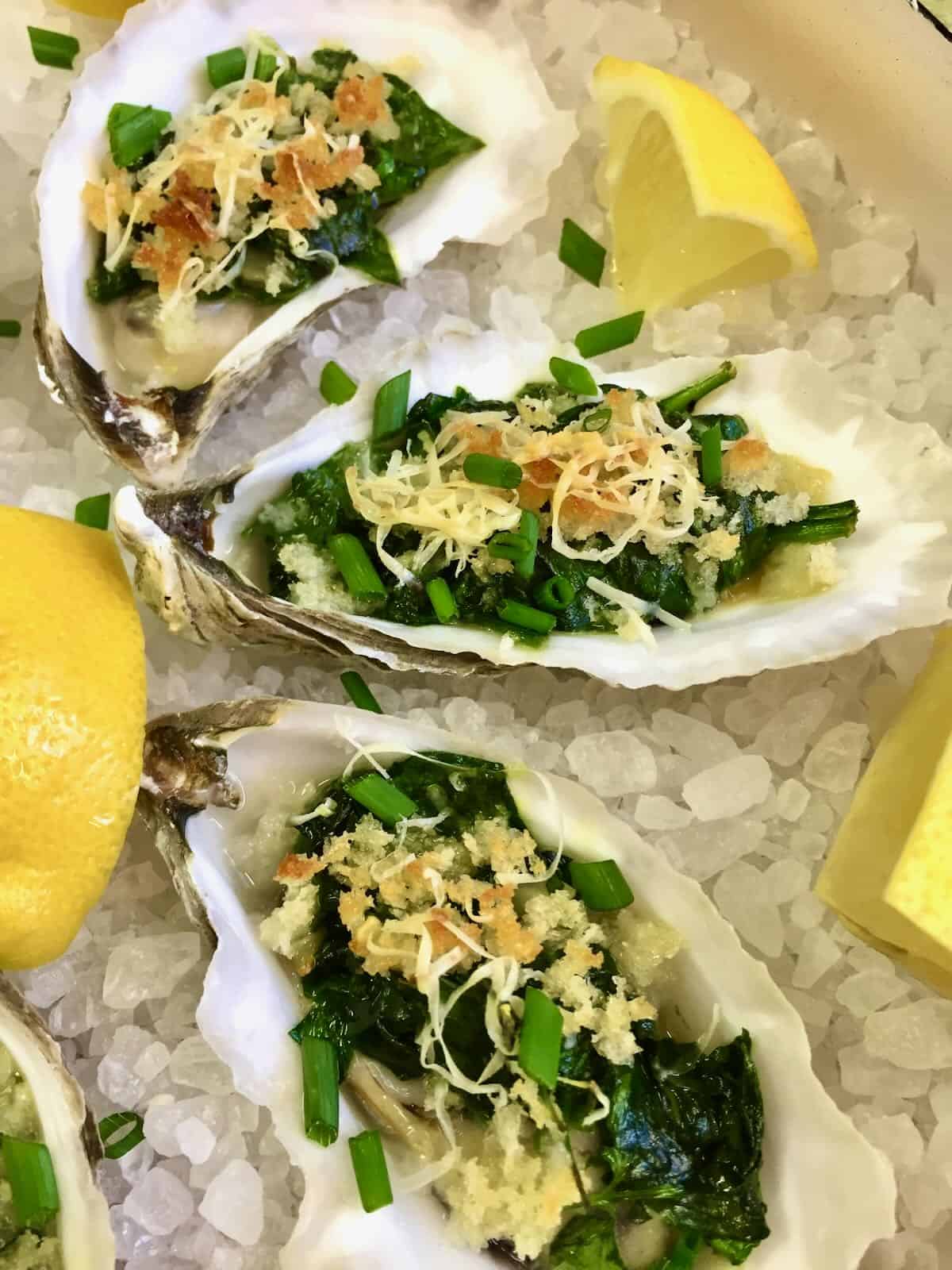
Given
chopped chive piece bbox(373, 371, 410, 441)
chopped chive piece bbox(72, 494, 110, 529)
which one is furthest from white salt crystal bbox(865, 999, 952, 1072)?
chopped chive piece bbox(72, 494, 110, 529)

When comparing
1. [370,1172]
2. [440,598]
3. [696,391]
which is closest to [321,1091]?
[370,1172]

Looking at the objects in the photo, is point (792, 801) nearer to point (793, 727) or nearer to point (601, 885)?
point (793, 727)

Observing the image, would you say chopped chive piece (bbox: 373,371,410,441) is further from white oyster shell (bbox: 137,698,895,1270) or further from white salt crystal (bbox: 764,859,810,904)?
white salt crystal (bbox: 764,859,810,904)

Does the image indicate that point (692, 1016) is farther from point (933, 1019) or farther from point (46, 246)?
point (46, 246)

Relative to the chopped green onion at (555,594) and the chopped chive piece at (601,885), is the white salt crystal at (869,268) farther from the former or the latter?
the chopped chive piece at (601,885)

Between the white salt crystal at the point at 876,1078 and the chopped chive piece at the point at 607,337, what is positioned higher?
the chopped chive piece at the point at 607,337

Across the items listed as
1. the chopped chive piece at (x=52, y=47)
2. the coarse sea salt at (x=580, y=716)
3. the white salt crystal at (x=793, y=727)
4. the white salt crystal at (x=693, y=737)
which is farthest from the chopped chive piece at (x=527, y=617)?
the chopped chive piece at (x=52, y=47)
